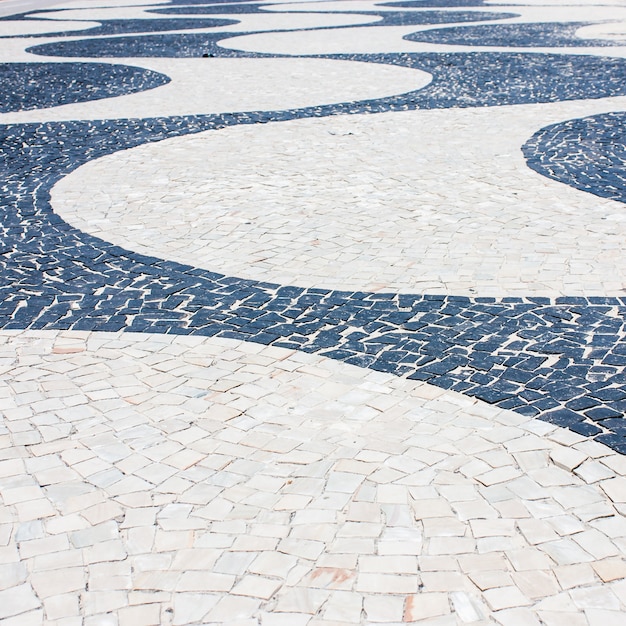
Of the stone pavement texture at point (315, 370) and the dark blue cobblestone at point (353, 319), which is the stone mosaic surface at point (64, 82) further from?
the dark blue cobblestone at point (353, 319)

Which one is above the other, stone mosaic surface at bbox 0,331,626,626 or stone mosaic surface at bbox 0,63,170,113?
stone mosaic surface at bbox 0,63,170,113

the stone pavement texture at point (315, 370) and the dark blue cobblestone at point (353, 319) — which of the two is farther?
the dark blue cobblestone at point (353, 319)

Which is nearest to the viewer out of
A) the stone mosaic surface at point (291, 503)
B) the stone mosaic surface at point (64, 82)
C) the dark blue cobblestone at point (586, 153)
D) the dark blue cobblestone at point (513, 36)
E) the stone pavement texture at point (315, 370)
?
the stone mosaic surface at point (291, 503)

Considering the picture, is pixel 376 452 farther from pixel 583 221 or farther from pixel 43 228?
pixel 43 228

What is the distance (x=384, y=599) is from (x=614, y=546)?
91cm

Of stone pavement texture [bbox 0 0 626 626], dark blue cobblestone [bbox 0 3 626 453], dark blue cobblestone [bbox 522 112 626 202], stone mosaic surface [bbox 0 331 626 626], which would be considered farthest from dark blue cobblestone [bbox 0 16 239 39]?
stone mosaic surface [bbox 0 331 626 626]

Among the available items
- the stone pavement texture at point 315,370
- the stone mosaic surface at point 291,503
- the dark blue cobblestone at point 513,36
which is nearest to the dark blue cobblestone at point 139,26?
the dark blue cobblestone at point 513,36

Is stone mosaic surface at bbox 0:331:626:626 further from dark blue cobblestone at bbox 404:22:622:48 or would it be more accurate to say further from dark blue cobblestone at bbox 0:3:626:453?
dark blue cobblestone at bbox 404:22:622:48

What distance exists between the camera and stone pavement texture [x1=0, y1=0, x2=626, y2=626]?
125 inches

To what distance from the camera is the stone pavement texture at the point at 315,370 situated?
3186mm

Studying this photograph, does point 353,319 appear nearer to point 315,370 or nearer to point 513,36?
point 315,370

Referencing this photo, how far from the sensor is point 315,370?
4.75 meters

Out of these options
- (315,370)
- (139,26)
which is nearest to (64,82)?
(139,26)

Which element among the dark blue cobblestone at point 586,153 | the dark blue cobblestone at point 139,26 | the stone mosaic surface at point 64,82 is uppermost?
the dark blue cobblestone at point 139,26
